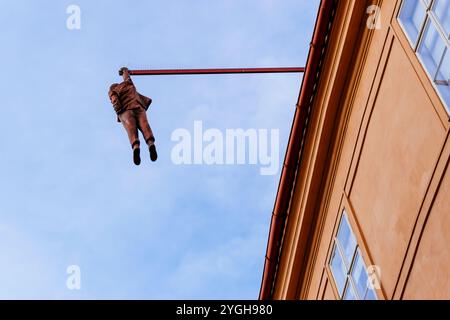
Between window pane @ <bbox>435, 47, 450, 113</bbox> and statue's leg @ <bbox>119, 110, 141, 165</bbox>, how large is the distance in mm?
4263

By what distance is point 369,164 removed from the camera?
13602 millimetres

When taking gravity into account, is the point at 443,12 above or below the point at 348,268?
above

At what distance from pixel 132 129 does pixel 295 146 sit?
3873mm

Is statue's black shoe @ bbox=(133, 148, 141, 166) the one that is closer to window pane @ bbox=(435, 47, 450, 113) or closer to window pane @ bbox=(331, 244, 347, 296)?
window pane @ bbox=(331, 244, 347, 296)

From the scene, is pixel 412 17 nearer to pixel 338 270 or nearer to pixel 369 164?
pixel 369 164

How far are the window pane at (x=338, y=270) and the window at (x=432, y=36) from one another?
12.7ft

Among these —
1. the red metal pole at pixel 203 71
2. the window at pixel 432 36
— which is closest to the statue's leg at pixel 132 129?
the red metal pole at pixel 203 71

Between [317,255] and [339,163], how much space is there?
1.80m

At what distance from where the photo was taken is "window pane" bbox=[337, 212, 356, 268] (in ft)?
46.0

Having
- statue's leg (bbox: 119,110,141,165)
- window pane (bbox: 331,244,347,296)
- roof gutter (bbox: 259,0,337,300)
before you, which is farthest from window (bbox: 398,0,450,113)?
→ statue's leg (bbox: 119,110,141,165)

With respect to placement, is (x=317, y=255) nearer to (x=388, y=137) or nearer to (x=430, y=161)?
(x=388, y=137)

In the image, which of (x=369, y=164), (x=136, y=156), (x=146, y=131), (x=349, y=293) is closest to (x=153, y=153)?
(x=136, y=156)

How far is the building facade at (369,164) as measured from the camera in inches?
455

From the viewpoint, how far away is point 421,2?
40.0 feet
